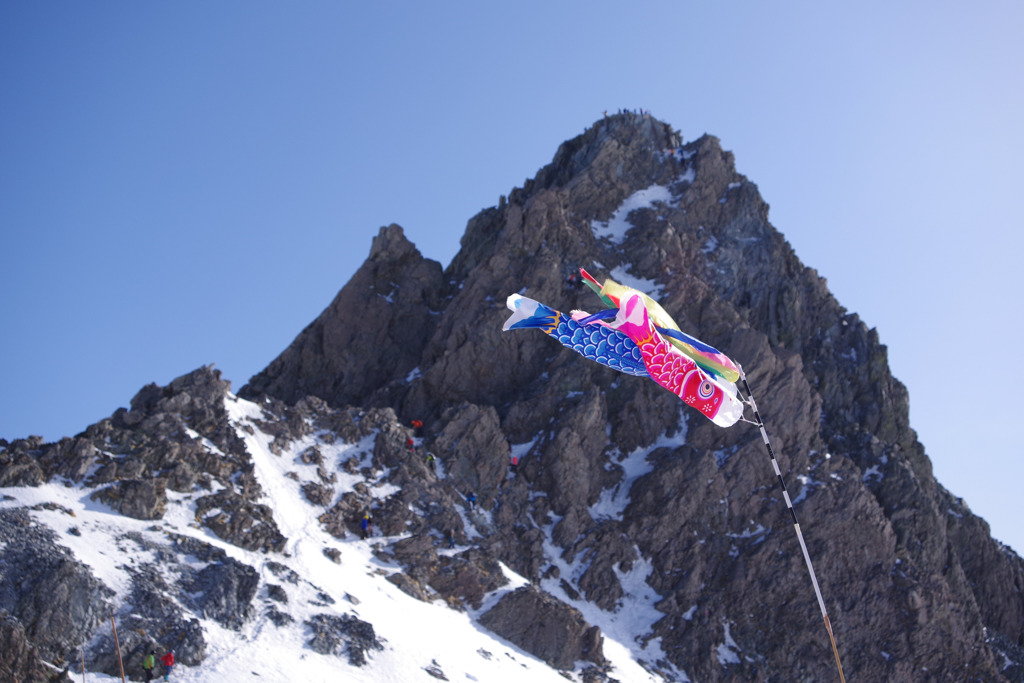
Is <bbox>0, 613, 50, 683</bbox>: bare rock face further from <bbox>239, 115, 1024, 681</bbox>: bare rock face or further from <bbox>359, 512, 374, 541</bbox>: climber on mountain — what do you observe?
<bbox>239, 115, 1024, 681</bbox>: bare rock face

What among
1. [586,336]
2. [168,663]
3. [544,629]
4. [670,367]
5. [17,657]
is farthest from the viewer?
[544,629]

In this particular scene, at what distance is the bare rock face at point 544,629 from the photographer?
1860 inches

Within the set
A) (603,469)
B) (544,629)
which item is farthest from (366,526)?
(603,469)

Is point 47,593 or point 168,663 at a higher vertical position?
point 47,593

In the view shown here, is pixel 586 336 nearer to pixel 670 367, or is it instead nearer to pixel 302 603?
pixel 670 367

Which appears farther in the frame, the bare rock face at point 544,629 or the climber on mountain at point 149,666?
the bare rock face at point 544,629

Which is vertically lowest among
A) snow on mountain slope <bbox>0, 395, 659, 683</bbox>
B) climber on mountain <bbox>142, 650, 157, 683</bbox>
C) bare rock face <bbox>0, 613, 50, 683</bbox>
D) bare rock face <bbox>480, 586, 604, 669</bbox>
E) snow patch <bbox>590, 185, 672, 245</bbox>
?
bare rock face <bbox>0, 613, 50, 683</bbox>

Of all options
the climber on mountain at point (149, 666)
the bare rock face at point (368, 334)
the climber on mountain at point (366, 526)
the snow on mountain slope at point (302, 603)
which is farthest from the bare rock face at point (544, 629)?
the bare rock face at point (368, 334)

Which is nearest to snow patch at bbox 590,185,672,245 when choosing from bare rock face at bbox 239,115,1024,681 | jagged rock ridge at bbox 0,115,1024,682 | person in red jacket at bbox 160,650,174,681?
bare rock face at bbox 239,115,1024,681

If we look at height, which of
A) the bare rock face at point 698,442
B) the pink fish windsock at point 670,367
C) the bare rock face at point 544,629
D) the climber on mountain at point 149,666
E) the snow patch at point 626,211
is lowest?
the climber on mountain at point 149,666

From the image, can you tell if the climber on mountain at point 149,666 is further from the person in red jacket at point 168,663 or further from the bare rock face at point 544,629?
the bare rock face at point 544,629

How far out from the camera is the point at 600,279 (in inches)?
2938

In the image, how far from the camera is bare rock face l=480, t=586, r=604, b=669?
4725 cm

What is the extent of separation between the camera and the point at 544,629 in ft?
157
